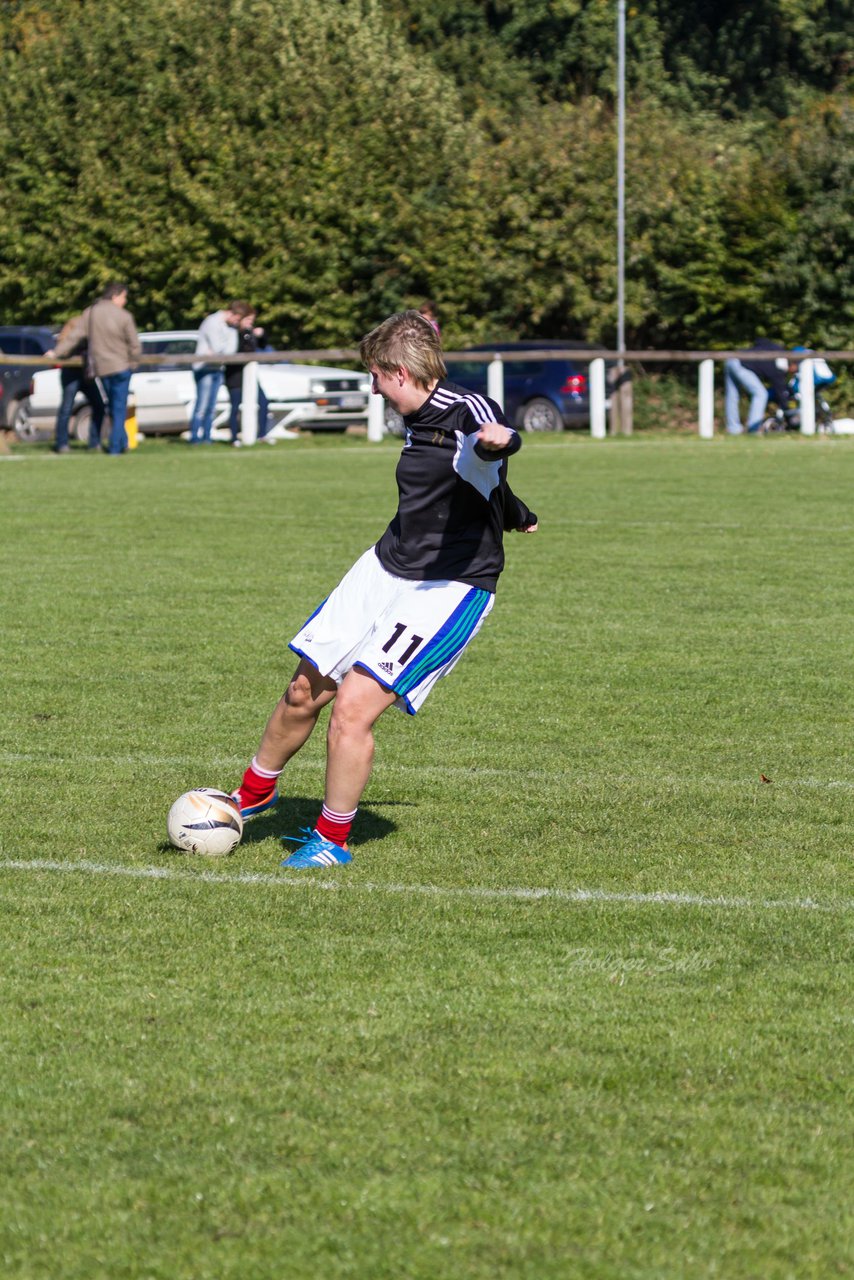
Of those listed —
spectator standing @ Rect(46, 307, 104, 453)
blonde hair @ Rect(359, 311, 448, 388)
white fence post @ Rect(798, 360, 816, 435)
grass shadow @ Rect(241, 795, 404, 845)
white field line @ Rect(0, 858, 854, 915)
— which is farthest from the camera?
white fence post @ Rect(798, 360, 816, 435)

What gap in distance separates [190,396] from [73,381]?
4610mm

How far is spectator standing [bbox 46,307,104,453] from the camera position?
24.7 m

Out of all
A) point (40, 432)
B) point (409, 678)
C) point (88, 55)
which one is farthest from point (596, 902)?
point (88, 55)

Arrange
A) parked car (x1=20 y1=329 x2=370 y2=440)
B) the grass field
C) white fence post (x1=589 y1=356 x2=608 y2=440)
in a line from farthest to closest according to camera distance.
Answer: parked car (x1=20 y1=329 x2=370 y2=440) → white fence post (x1=589 y1=356 x2=608 y2=440) → the grass field

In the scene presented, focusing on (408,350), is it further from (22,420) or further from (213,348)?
(22,420)

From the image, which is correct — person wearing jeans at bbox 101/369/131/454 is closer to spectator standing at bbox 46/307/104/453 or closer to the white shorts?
spectator standing at bbox 46/307/104/453

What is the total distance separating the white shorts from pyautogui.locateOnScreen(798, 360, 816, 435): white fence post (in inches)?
989

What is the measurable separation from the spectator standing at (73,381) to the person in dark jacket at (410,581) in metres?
19.0

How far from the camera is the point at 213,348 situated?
2691 cm

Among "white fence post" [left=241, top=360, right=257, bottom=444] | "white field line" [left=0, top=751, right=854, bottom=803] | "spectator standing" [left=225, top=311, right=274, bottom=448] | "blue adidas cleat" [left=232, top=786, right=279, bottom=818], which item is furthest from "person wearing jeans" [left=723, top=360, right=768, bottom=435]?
"blue adidas cleat" [left=232, top=786, right=279, bottom=818]

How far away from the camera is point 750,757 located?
777cm

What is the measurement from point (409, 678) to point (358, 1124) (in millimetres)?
2356

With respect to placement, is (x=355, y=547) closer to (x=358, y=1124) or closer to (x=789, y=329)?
(x=358, y=1124)

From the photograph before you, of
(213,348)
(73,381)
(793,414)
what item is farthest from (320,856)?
(793,414)
